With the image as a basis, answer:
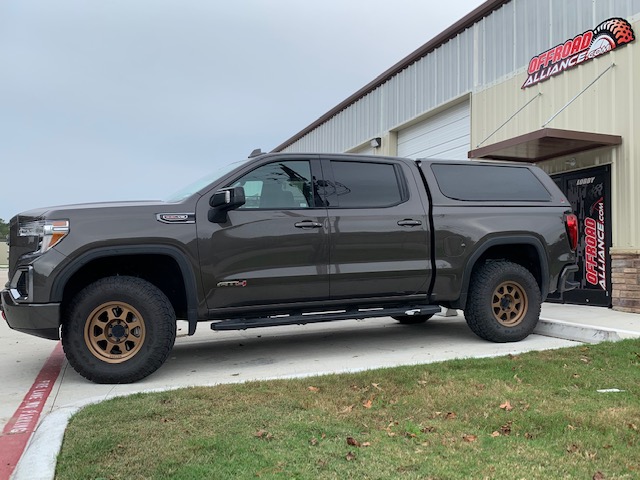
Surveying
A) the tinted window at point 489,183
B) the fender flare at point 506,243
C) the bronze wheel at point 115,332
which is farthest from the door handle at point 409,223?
the bronze wheel at point 115,332

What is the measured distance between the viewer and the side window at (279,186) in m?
5.45

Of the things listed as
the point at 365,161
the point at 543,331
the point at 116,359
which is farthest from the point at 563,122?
the point at 116,359

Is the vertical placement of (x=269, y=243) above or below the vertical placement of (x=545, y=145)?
below

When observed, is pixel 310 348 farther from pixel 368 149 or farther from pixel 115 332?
pixel 368 149

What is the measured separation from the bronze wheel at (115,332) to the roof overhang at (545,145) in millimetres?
6448

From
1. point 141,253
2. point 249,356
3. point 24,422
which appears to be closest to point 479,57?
point 249,356

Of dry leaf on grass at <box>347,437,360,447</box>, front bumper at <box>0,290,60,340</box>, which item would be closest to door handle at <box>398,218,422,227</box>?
Answer: dry leaf on grass at <box>347,437,360,447</box>

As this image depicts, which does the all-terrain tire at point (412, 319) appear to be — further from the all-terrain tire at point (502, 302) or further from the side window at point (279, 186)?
the side window at point (279, 186)

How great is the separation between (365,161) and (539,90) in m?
5.86

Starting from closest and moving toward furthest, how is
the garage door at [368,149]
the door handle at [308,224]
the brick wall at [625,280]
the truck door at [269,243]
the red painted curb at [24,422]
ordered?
1. the red painted curb at [24,422]
2. the truck door at [269,243]
3. the door handle at [308,224]
4. the brick wall at [625,280]
5. the garage door at [368,149]

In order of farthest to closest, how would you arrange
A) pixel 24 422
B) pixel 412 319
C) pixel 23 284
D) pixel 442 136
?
1. pixel 442 136
2. pixel 412 319
3. pixel 23 284
4. pixel 24 422

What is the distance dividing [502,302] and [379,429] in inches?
134

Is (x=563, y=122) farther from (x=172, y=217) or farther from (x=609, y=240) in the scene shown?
(x=172, y=217)

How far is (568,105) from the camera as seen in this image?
969 cm
